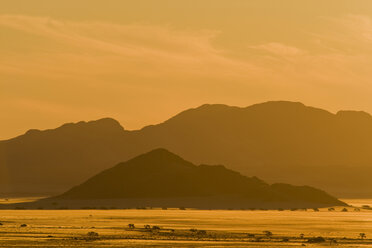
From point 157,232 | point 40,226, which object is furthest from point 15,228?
point 157,232

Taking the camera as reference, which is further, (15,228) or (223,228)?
(223,228)

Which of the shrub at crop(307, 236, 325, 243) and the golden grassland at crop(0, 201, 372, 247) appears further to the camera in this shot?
the shrub at crop(307, 236, 325, 243)

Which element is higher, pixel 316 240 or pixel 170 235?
pixel 170 235

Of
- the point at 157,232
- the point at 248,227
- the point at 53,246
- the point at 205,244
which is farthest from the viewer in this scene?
the point at 248,227

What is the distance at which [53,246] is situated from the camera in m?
104

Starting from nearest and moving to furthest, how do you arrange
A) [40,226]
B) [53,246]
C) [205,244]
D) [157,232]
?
[53,246]
[205,244]
[157,232]
[40,226]

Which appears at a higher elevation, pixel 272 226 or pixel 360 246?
pixel 272 226

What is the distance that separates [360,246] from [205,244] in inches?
729

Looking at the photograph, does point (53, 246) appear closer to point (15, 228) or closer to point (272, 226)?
point (15, 228)

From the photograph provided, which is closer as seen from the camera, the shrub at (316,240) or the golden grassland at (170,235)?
the golden grassland at (170,235)

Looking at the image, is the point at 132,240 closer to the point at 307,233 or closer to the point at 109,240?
the point at 109,240

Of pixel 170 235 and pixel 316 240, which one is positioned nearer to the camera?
pixel 316 240

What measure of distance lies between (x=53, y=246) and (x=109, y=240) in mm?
11679

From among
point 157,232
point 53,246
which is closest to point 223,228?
point 157,232
